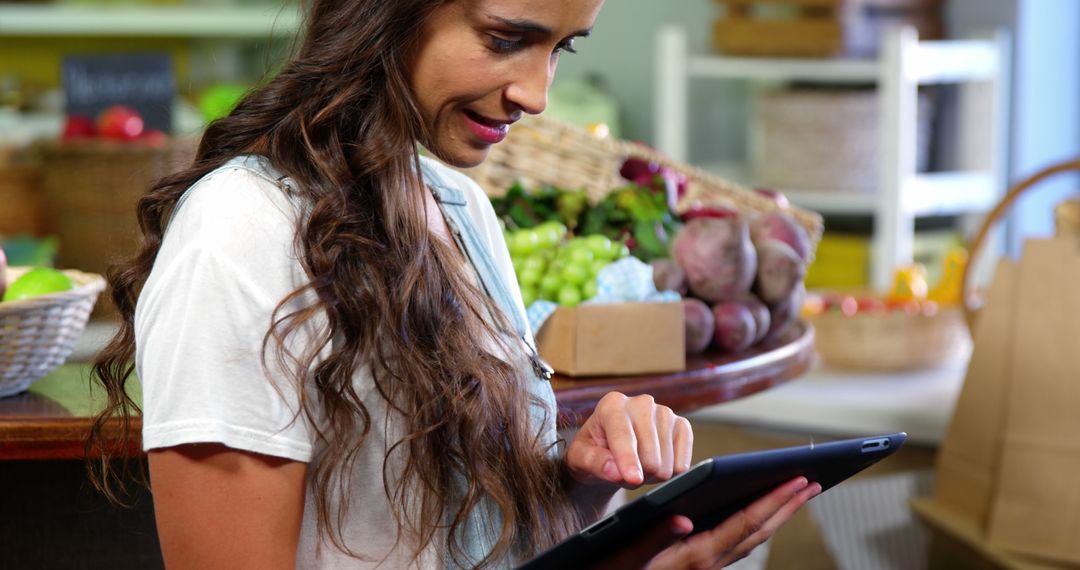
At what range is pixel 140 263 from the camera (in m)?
1.10

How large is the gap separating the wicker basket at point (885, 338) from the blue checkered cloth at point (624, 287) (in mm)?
1193

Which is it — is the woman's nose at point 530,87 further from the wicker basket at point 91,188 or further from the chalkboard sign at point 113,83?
the chalkboard sign at point 113,83

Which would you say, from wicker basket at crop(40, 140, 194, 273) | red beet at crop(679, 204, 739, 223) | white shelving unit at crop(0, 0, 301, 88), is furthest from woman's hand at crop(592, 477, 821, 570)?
white shelving unit at crop(0, 0, 301, 88)

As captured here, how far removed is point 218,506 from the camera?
94 centimetres

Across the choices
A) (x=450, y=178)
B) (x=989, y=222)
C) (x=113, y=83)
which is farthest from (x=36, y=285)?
(x=113, y=83)

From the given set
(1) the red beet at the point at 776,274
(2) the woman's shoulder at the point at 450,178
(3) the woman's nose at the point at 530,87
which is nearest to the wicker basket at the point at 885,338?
(1) the red beet at the point at 776,274

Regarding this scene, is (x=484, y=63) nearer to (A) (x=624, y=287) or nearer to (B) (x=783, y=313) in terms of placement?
(A) (x=624, y=287)

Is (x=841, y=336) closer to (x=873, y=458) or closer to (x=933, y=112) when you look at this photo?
(x=933, y=112)

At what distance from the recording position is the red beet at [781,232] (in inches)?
75.2

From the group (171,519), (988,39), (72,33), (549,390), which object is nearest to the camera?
(171,519)

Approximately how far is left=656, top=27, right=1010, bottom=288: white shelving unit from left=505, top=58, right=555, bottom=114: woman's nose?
2.18 m

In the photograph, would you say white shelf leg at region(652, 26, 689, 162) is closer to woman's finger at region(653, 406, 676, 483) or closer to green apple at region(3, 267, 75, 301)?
green apple at region(3, 267, 75, 301)

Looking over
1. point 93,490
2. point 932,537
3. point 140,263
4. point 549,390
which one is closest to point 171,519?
point 140,263

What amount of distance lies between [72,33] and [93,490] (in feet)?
12.7
